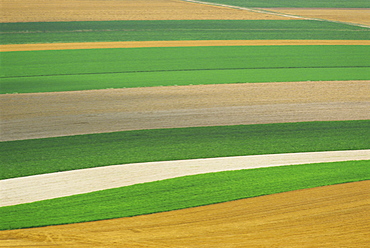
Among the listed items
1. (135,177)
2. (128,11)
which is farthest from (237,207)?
(128,11)

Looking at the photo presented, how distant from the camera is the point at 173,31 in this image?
36.8 metres

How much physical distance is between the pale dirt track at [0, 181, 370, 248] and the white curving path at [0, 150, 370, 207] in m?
1.88

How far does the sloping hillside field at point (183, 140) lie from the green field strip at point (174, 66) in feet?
0.31

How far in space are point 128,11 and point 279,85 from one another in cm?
2603

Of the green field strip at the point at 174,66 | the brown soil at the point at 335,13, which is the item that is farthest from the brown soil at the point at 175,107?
the brown soil at the point at 335,13

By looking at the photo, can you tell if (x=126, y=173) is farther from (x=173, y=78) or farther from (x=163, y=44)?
(x=163, y=44)

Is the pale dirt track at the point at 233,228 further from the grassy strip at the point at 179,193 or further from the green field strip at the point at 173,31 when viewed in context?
the green field strip at the point at 173,31

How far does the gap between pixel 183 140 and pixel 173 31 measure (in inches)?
881

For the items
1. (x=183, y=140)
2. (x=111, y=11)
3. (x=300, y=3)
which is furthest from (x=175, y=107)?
(x=300, y=3)

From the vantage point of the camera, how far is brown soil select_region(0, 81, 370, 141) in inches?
661

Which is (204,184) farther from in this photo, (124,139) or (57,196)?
(124,139)

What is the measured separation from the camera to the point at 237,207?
35.1 feet

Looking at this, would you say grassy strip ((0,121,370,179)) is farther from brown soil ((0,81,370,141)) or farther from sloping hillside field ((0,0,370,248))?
brown soil ((0,81,370,141))

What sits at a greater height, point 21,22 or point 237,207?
point 21,22
